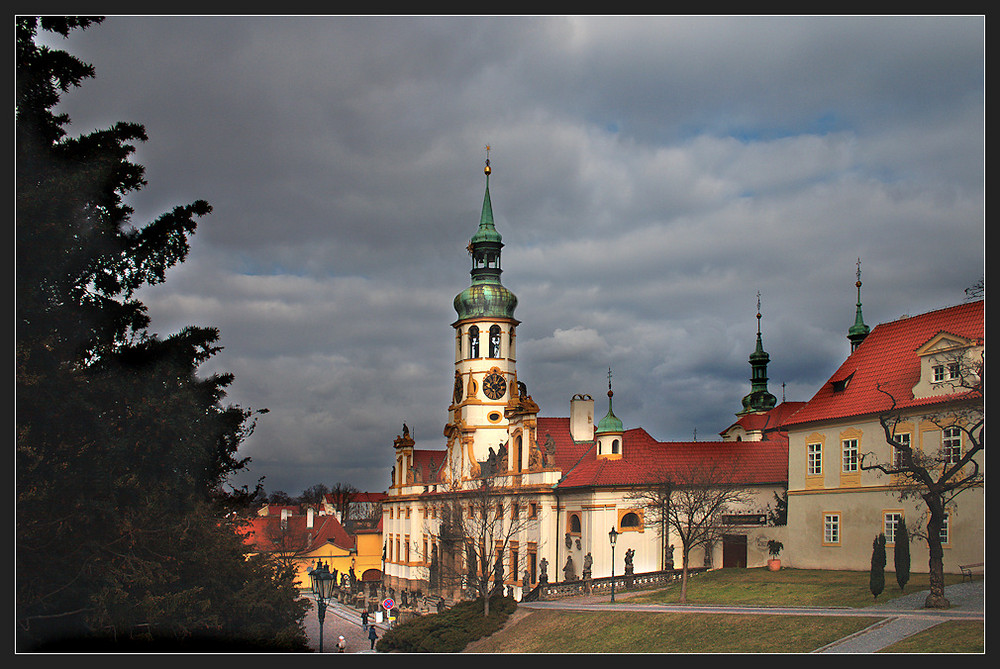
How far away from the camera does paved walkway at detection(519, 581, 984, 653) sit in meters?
22.2

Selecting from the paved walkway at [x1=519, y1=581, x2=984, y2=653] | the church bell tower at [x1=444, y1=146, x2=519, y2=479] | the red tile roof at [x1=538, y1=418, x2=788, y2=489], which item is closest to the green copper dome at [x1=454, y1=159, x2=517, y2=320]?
the church bell tower at [x1=444, y1=146, x2=519, y2=479]

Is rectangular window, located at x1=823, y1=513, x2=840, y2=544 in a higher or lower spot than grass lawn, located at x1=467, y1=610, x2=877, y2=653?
higher

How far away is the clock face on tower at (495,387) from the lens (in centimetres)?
6800

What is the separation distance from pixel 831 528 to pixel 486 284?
119ft

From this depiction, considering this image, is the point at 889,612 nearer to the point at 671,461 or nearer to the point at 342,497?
the point at 671,461

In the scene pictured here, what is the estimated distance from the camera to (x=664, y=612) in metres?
32.0

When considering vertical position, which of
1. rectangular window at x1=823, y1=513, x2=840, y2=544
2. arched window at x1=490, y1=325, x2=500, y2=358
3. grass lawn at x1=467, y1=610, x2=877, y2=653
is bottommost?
grass lawn at x1=467, y1=610, x2=877, y2=653

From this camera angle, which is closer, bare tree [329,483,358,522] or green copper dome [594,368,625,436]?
green copper dome [594,368,625,436]

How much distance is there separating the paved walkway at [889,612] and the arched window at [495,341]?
115ft

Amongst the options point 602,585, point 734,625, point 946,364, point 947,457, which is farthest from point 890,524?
point 602,585

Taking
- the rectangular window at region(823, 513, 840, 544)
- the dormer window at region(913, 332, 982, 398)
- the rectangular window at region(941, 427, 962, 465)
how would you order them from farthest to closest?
the rectangular window at region(823, 513, 840, 544) → the rectangular window at region(941, 427, 962, 465) → the dormer window at region(913, 332, 982, 398)

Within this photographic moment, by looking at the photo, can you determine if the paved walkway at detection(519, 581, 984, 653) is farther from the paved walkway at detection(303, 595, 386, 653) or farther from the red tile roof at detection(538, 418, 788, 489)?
the red tile roof at detection(538, 418, 788, 489)

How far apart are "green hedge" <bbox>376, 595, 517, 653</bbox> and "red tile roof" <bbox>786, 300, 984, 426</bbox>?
48.9 ft

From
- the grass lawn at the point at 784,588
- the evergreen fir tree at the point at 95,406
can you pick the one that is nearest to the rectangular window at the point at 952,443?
the grass lawn at the point at 784,588
